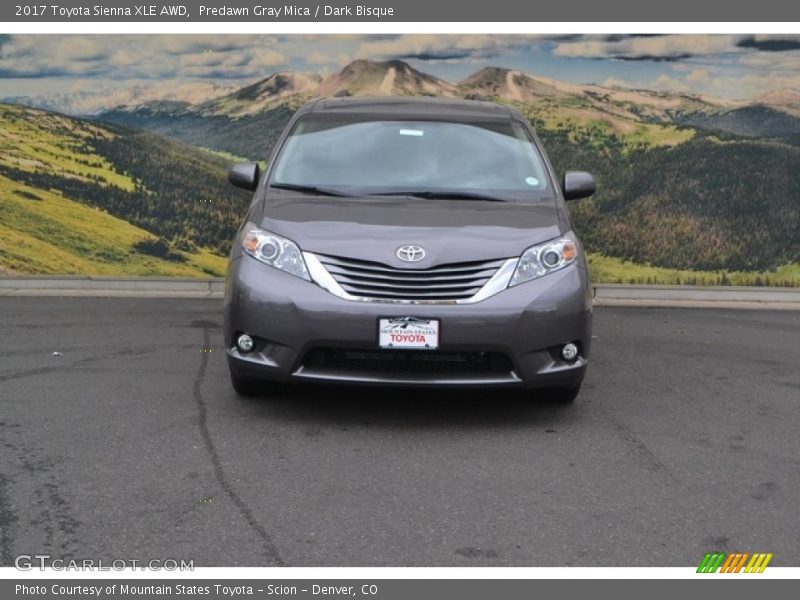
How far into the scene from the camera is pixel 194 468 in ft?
16.4

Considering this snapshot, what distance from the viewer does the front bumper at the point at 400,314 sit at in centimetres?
541

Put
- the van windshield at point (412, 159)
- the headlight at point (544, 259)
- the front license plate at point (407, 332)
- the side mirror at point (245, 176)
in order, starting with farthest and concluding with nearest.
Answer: the side mirror at point (245, 176) < the van windshield at point (412, 159) < the headlight at point (544, 259) < the front license plate at point (407, 332)

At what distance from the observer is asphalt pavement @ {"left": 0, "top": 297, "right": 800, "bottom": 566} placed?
4.16 m

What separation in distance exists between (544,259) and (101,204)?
5999 mm

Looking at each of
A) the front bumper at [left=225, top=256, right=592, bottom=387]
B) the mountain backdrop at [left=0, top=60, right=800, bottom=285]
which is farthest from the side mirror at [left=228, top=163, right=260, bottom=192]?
the mountain backdrop at [left=0, top=60, right=800, bottom=285]

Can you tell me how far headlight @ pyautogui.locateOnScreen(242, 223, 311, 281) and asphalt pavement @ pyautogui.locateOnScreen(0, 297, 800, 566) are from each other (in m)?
0.82

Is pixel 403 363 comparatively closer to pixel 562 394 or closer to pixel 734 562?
pixel 562 394

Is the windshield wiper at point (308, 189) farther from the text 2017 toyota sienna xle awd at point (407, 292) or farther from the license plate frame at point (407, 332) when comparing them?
the license plate frame at point (407, 332)

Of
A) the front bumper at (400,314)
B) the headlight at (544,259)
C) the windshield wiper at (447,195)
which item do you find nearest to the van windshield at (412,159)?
the windshield wiper at (447,195)

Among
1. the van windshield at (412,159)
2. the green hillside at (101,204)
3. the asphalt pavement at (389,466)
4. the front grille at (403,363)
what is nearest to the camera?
the asphalt pavement at (389,466)

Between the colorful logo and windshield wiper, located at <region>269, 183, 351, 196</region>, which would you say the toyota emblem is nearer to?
windshield wiper, located at <region>269, 183, 351, 196</region>

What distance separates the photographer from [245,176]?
6.71 meters

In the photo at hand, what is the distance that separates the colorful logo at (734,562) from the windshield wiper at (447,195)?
272 cm
